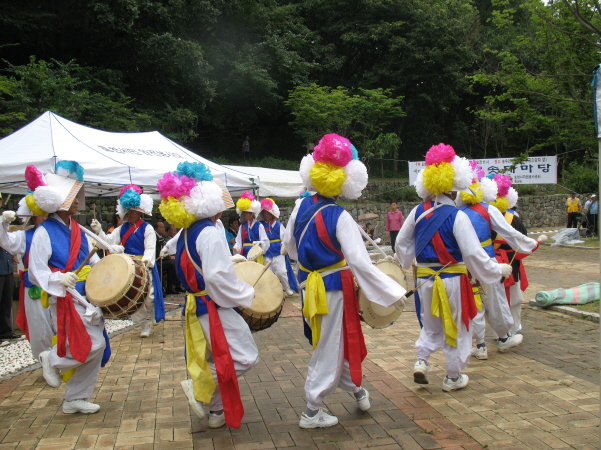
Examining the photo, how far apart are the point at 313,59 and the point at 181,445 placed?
2685 cm

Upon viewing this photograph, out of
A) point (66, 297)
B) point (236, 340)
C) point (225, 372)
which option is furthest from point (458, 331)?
point (66, 297)

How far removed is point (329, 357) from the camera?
418 cm

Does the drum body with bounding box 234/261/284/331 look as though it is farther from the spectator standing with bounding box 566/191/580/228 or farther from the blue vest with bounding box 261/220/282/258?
the spectator standing with bounding box 566/191/580/228

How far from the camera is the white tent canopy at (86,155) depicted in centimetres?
771

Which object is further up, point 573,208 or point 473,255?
point 473,255

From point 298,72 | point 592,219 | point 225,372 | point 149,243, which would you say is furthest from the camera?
point 298,72

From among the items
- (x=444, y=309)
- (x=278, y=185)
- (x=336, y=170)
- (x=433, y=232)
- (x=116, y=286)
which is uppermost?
(x=336, y=170)

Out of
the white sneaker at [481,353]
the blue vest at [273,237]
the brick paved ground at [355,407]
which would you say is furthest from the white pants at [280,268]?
the white sneaker at [481,353]

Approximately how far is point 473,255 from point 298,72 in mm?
22572

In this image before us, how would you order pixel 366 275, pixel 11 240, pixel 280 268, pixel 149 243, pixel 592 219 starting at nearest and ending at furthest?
pixel 366 275, pixel 11 240, pixel 149 243, pixel 280 268, pixel 592 219

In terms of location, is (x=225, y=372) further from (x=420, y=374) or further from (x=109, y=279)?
(x=420, y=374)

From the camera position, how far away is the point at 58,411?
187 inches

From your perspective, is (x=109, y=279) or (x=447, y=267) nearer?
(x=109, y=279)

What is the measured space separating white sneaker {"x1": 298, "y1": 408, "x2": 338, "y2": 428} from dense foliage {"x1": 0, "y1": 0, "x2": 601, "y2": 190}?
10883 millimetres
